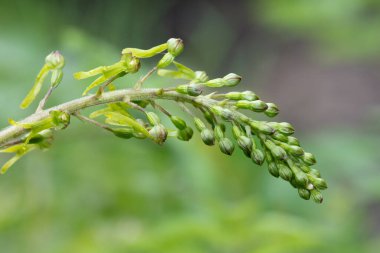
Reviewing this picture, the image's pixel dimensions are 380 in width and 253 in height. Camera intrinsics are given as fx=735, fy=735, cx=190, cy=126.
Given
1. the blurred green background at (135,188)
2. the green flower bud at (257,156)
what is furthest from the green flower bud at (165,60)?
the blurred green background at (135,188)

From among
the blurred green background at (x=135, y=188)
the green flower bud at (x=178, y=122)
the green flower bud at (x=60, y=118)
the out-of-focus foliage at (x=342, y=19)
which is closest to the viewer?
the green flower bud at (x=60, y=118)

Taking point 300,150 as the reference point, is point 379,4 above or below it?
above

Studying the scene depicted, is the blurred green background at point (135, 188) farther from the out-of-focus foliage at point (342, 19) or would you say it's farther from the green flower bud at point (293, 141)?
the green flower bud at point (293, 141)

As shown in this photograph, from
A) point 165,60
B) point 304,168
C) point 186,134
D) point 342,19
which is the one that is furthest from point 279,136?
point 342,19

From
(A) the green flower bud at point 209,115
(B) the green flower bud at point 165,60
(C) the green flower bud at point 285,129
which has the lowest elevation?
(A) the green flower bud at point 209,115

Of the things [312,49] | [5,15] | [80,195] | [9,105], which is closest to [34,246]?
[80,195]

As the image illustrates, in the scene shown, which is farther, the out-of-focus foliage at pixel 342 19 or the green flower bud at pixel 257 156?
the out-of-focus foliage at pixel 342 19

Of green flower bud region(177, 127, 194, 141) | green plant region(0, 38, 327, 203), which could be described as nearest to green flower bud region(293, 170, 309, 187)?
green plant region(0, 38, 327, 203)

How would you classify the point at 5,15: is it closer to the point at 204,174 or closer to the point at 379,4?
the point at 204,174
